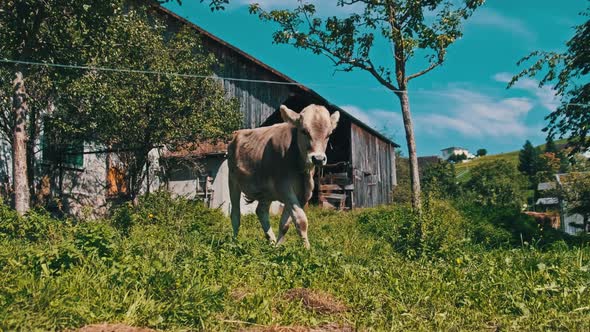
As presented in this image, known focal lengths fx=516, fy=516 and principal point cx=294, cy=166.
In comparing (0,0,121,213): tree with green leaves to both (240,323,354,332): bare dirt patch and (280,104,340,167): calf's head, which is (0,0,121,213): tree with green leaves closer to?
(280,104,340,167): calf's head

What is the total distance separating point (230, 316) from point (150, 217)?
8035 millimetres

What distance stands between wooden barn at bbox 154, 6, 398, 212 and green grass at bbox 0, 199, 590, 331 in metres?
15.4

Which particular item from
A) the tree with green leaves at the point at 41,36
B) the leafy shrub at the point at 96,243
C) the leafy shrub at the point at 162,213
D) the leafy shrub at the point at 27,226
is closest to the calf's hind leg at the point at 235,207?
the leafy shrub at the point at 162,213

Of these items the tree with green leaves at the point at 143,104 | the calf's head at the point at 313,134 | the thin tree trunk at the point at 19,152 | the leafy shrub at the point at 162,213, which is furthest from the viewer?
the tree with green leaves at the point at 143,104

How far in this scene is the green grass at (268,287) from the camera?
13.5ft

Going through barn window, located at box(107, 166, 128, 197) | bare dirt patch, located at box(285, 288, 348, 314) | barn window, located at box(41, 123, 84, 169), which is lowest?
bare dirt patch, located at box(285, 288, 348, 314)

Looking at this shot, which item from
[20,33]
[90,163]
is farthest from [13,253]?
[90,163]

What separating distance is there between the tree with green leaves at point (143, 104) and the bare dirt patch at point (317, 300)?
9534mm

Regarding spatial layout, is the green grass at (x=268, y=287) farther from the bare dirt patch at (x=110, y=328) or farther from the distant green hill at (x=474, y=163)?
the distant green hill at (x=474, y=163)

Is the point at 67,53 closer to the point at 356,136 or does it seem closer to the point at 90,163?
the point at 90,163

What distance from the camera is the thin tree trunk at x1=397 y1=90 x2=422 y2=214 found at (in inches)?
397

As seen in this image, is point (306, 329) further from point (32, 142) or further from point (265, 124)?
point (265, 124)

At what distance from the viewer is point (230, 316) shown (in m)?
4.32

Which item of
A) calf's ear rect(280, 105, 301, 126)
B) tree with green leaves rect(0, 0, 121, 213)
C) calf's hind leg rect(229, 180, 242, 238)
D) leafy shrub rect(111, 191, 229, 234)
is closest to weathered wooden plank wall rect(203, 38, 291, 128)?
leafy shrub rect(111, 191, 229, 234)
